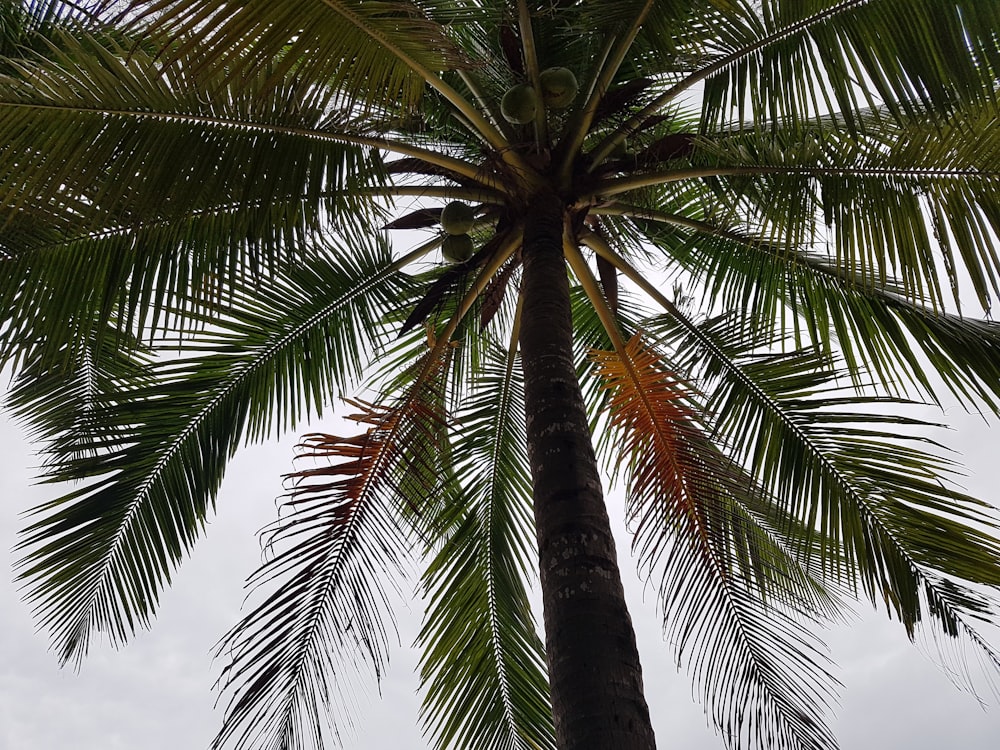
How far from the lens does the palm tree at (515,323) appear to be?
382cm

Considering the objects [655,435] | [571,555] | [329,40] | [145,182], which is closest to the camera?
[571,555]

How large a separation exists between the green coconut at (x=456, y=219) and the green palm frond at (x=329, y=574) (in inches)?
31.7

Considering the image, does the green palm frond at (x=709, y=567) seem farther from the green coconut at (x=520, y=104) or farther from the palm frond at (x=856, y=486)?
the green coconut at (x=520, y=104)

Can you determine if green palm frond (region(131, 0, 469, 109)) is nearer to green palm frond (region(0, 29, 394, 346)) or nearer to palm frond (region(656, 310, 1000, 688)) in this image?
green palm frond (region(0, 29, 394, 346))

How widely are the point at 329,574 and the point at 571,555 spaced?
6.36 feet

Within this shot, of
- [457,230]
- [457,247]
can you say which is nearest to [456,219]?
[457,230]

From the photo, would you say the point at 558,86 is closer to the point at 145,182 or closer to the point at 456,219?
the point at 456,219

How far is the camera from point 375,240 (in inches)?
236

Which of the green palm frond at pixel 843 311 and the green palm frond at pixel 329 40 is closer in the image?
the green palm frond at pixel 329 40

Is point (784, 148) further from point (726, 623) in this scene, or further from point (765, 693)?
point (765, 693)

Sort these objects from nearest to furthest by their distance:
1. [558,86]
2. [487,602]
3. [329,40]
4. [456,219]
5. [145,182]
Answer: [329,40]
[145,182]
[558,86]
[456,219]
[487,602]

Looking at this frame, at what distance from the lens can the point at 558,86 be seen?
454cm

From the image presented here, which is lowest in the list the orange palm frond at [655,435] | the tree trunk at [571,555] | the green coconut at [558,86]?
the tree trunk at [571,555]

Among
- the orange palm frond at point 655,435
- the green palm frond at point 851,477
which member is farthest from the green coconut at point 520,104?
the green palm frond at point 851,477
